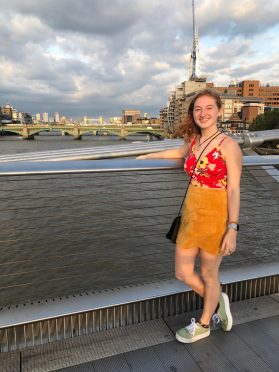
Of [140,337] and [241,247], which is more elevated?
[140,337]

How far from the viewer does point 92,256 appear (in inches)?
255

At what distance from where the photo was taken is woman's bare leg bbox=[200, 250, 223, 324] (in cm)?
176

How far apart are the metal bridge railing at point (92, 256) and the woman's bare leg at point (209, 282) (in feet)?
0.78

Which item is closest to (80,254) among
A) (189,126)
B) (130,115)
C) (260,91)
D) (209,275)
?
(209,275)

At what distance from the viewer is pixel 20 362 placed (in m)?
1.62

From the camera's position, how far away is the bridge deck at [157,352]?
5.29ft

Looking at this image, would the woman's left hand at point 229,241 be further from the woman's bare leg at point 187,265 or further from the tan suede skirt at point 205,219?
the woman's bare leg at point 187,265

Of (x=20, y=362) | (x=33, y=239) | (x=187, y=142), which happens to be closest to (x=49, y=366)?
(x=20, y=362)

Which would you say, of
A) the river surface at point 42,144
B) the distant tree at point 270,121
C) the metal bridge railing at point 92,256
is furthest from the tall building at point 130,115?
the metal bridge railing at point 92,256

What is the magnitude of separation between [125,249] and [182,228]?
5131 millimetres

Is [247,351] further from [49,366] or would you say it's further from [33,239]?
[33,239]

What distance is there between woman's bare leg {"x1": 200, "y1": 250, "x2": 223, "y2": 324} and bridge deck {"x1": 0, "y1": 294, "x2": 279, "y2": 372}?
→ 0.45 feet

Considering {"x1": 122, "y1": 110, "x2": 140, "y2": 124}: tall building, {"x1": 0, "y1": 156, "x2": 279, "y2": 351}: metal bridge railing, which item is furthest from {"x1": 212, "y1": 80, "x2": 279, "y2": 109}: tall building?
{"x1": 0, "y1": 156, "x2": 279, "y2": 351}: metal bridge railing

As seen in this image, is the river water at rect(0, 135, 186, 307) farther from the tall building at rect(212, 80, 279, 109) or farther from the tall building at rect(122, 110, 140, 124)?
the tall building at rect(122, 110, 140, 124)
